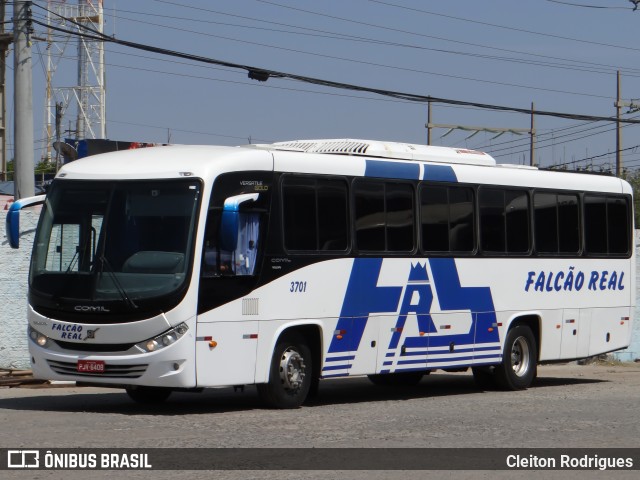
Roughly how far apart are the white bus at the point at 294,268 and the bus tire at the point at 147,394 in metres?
0.03

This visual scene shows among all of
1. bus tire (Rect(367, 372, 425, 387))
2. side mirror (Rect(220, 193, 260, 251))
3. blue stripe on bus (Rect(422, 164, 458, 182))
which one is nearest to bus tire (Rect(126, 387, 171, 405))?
side mirror (Rect(220, 193, 260, 251))

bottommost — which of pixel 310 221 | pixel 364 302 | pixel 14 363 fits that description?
pixel 14 363

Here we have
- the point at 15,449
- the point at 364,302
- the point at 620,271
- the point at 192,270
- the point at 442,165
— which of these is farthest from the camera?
the point at 620,271

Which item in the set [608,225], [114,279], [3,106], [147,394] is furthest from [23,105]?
[3,106]

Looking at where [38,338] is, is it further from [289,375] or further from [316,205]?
[316,205]

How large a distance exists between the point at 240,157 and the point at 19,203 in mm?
2816

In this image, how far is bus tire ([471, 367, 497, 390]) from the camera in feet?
65.0

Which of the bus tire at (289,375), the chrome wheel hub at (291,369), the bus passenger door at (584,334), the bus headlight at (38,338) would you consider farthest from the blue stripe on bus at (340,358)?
the bus passenger door at (584,334)

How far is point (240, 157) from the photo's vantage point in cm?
1517

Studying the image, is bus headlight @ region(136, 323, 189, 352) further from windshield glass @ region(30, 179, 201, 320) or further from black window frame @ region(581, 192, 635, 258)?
black window frame @ region(581, 192, 635, 258)

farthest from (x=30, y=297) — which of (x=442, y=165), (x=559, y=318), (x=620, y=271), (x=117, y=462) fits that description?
(x=620, y=271)

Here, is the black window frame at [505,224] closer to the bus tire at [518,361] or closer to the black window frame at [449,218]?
the black window frame at [449,218]

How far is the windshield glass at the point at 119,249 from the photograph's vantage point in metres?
14.4
